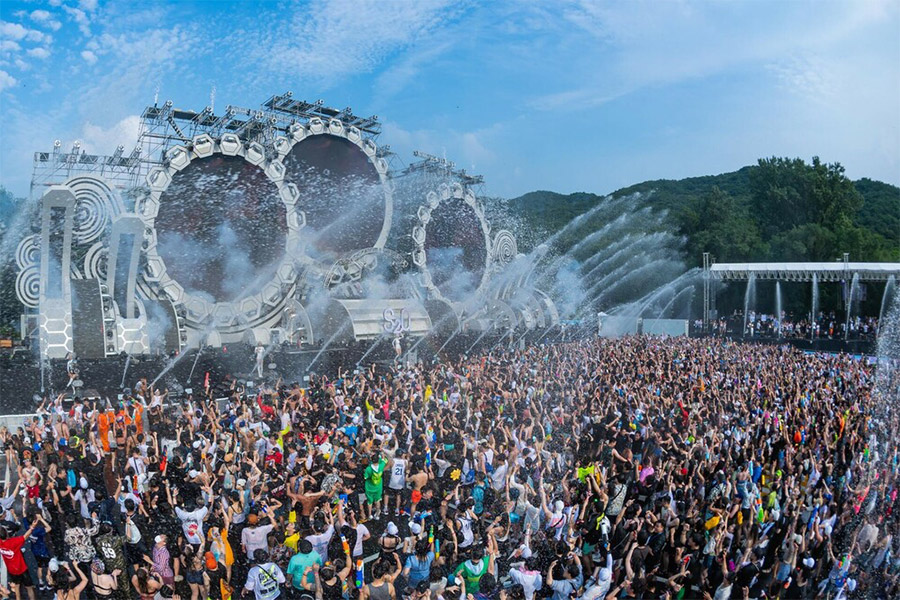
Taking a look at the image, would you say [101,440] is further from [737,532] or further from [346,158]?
[346,158]

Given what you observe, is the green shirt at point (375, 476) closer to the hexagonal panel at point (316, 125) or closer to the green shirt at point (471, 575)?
the green shirt at point (471, 575)

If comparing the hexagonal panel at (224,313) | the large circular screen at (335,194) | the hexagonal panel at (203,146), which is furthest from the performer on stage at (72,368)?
the large circular screen at (335,194)

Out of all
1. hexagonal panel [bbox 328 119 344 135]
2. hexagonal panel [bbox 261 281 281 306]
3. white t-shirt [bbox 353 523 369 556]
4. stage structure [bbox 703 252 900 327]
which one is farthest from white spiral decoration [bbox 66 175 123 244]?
stage structure [bbox 703 252 900 327]

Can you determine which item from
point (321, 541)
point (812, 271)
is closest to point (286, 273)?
point (321, 541)

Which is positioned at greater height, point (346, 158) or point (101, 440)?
→ point (346, 158)

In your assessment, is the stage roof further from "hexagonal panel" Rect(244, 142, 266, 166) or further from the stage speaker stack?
the stage speaker stack

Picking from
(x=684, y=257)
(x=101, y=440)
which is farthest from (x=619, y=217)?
(x=101, y=440)

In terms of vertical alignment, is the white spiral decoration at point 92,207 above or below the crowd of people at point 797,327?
above
